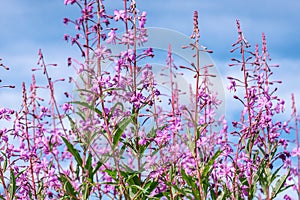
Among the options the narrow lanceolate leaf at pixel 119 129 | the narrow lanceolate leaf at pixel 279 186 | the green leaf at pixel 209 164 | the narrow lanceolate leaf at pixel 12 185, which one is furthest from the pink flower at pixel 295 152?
the narrow lanceolate leaf at pixel 12 185

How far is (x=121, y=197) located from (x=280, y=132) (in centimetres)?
219

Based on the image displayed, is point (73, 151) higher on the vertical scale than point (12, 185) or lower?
higher

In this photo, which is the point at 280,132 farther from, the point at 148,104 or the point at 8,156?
the point at 8,156

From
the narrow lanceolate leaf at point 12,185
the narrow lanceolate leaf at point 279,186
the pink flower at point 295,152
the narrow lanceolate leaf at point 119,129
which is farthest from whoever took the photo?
the pink flower at point 295,152

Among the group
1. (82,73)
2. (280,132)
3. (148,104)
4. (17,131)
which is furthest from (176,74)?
(17,131)

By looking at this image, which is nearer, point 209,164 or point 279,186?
point 209,164

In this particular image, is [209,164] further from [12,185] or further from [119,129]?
[12,185]

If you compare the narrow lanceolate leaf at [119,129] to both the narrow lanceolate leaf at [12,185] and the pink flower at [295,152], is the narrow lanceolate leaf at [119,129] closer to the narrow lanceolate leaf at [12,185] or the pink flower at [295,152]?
the narrow lanceolate leaf at [12,185]

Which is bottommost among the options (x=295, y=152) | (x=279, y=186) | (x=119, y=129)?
(x=279, y=186)

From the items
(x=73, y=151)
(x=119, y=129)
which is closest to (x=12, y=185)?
(x=73, y=151)

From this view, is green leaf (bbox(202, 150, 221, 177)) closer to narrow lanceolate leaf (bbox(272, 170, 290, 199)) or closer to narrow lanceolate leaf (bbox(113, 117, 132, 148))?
narrow lanceolate leaf (bbox(113, 117, 132, 148))

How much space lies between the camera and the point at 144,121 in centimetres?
441

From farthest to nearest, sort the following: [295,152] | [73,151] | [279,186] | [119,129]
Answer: [295,152], [279,186], [73,151], [119,129]

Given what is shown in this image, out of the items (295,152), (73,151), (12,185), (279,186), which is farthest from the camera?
(295,152)
